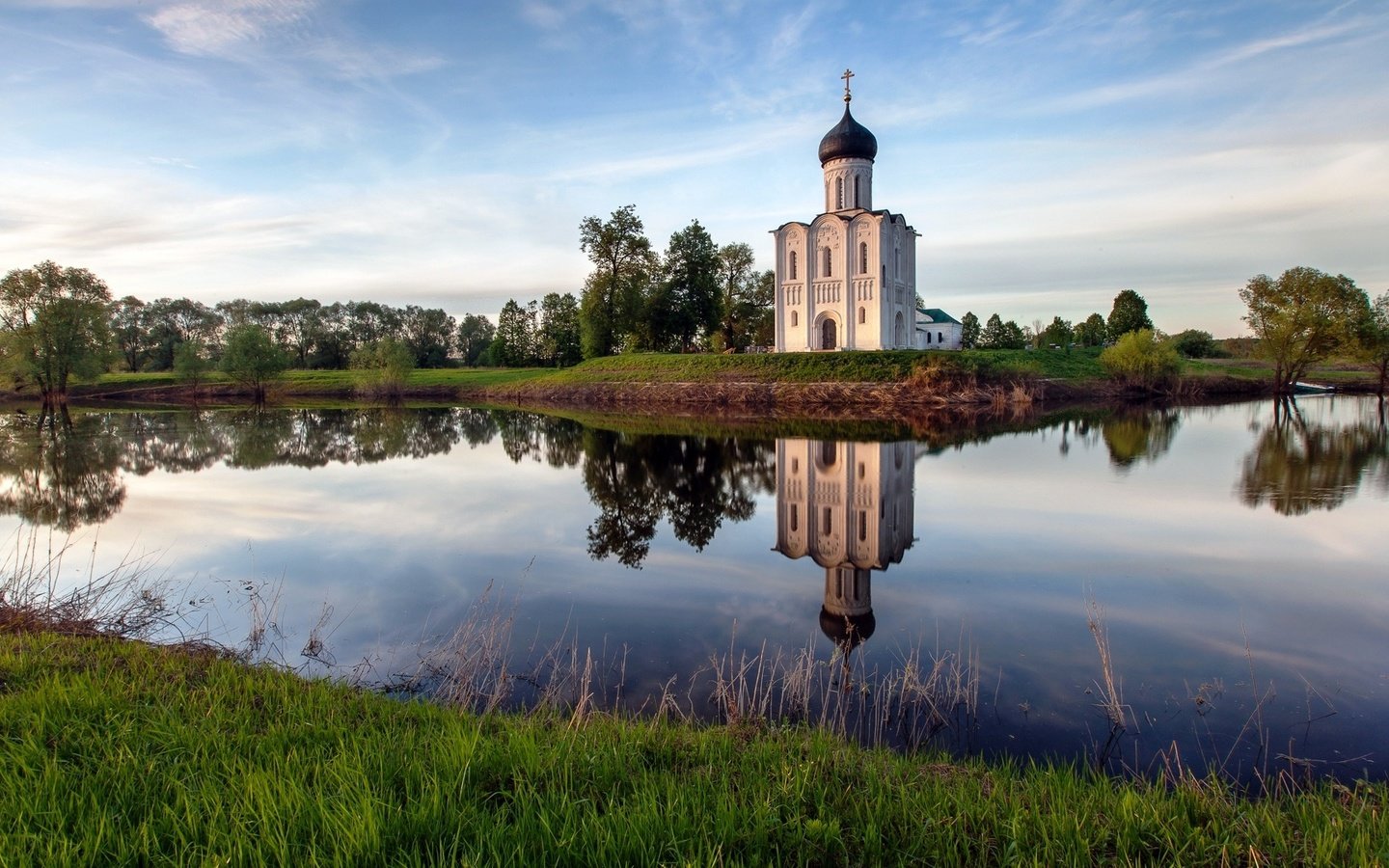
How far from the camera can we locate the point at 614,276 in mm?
57656

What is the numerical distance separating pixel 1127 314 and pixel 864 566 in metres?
82.9

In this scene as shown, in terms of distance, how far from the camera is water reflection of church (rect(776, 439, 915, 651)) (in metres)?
7.95

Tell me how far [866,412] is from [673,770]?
3355cm

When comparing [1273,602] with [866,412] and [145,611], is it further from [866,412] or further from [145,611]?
[866,412]

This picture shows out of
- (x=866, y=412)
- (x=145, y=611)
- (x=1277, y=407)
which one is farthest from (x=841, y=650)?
(x=1277, y=407)

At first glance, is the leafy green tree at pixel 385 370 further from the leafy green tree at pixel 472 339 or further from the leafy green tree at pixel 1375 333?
the leafy green tree at pixel 1375 333

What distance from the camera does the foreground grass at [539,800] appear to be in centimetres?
276

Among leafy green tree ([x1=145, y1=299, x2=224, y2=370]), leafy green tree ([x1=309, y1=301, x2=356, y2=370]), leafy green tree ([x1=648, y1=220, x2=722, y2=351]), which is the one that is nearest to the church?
leafy green tree ([x1=648, y1=220, x2=722, y2=351])

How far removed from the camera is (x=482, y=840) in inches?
108

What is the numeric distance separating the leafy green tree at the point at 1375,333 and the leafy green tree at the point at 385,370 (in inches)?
2619

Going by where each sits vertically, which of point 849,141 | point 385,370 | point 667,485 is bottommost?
point 667,485

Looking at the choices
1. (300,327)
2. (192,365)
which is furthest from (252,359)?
(300,327)

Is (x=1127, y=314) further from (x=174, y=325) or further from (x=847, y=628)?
(x=174, y=325)

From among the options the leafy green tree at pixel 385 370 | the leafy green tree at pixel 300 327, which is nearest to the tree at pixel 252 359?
the leafy green tree at pixel 385 370
